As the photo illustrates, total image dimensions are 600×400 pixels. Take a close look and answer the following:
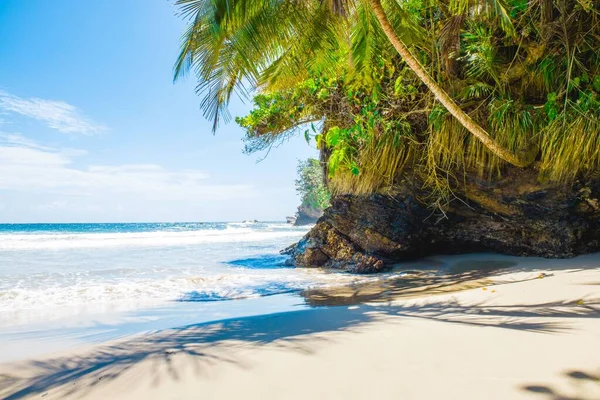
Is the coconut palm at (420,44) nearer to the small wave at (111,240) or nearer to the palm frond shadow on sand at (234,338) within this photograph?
the palm frond shadow on sand at (234,338)

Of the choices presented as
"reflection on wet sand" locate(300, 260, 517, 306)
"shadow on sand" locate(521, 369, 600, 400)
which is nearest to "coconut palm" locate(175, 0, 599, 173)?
"reflection on wet sand" locate(300, 260, 517, 306)

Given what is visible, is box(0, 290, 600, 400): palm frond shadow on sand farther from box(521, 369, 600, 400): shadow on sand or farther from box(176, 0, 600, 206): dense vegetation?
box(176, 0, 600, 206): dense vegetation

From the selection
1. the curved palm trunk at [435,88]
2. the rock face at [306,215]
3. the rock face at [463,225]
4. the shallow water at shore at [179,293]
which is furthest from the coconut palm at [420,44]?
the rock face at [306,215]

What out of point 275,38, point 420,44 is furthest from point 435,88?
point 275,38

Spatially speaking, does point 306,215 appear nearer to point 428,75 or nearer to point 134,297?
point 134,297

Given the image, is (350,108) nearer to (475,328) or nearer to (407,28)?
(407,28)

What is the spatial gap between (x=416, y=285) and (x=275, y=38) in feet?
12.9

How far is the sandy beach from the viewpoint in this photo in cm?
142

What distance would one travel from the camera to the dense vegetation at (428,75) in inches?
165

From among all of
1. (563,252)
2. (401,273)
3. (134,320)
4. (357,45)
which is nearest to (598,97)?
(563,252)

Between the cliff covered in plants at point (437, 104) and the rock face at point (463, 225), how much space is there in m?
0.02

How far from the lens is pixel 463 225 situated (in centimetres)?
626

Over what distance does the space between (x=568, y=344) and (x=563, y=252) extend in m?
4.26

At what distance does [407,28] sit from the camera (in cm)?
508
